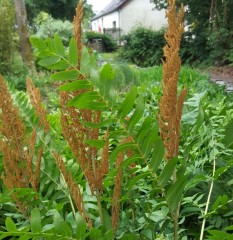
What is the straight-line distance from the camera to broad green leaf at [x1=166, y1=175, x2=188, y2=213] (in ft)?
3.10

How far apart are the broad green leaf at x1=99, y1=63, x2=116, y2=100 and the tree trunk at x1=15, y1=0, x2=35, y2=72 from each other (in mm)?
11165

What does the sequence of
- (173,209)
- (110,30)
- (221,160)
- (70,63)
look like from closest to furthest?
(70,63) < (173,209) < (221,160) < (110,30)

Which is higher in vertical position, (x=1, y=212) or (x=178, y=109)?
(x=178, y=109)

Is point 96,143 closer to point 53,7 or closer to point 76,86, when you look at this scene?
point 76,86

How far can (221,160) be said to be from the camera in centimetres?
132

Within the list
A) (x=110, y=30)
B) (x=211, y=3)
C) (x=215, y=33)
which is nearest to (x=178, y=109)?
(x=215, y=33)

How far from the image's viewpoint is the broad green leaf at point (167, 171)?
909 mm

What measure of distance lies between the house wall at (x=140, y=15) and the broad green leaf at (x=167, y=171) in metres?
31.6

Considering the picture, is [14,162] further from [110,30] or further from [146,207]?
[110,30]

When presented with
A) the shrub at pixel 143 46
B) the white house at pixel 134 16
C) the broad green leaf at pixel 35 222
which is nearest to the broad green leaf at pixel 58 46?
the broad green leaf at pixel 35 222

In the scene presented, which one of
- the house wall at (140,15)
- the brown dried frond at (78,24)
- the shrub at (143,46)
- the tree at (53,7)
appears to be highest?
the tree at (53,7)

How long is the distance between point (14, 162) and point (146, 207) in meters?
0.44

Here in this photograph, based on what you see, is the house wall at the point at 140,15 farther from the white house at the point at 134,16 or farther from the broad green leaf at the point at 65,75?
the broad green leaf at the point at 65,75

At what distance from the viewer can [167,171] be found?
941 millimetres
